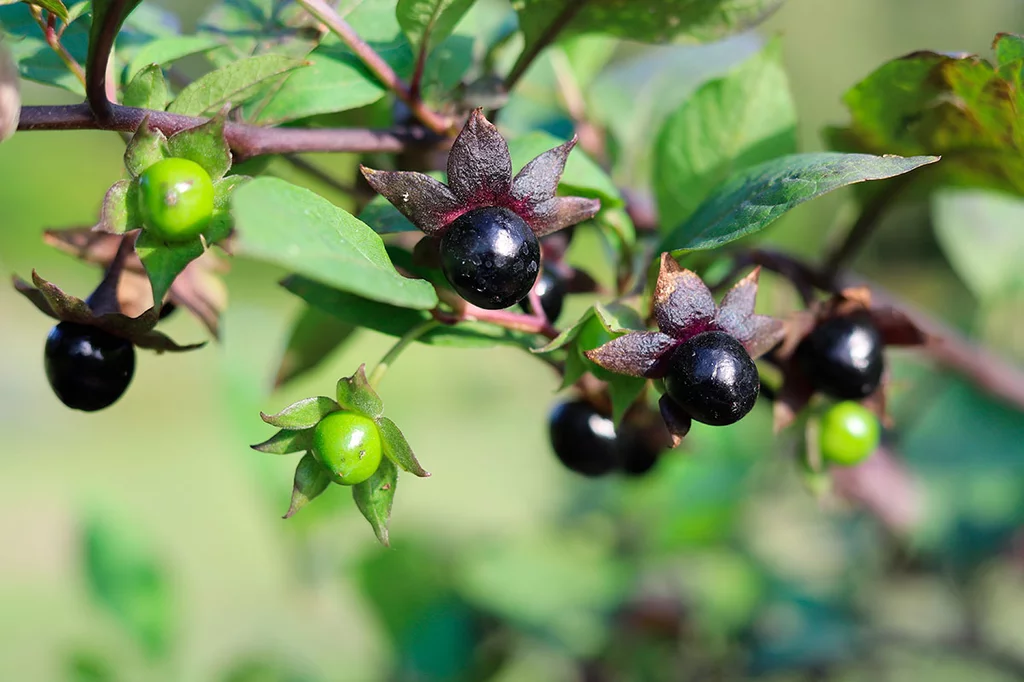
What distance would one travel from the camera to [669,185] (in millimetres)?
637

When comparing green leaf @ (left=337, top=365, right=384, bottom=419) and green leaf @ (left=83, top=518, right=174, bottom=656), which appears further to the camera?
green leaf @ (left=83, top=518, right=174, bottom=656)

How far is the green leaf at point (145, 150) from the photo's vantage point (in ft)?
1.31

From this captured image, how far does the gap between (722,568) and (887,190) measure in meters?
0.74

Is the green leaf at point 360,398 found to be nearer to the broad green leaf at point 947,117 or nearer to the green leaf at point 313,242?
the green leaf at point 313,242

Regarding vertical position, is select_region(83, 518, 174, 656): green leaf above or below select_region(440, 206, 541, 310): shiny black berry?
below

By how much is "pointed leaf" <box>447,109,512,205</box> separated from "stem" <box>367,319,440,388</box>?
8 centimetres

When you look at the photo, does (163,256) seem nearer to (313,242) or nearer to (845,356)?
(313,242)

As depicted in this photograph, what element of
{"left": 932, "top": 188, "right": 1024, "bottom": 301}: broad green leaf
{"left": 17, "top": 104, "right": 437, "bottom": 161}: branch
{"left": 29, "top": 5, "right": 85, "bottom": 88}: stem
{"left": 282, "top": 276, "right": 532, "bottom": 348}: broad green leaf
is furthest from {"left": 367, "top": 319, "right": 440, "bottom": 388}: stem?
{"left": 932, "top": 188, "right": 1024, "bottom": 301}: broad green leaf

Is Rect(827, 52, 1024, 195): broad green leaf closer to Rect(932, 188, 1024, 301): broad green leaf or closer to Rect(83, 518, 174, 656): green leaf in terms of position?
Rect(932, 188, 1024, 301): broad green leaf

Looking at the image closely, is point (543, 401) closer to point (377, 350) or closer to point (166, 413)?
point (377, 350)

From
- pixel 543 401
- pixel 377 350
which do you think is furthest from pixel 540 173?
pixel 543 401

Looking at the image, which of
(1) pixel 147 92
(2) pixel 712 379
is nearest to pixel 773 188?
(2) pixel 712 379

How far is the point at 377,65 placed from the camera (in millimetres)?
501

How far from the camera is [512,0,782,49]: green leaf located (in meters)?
0.54
